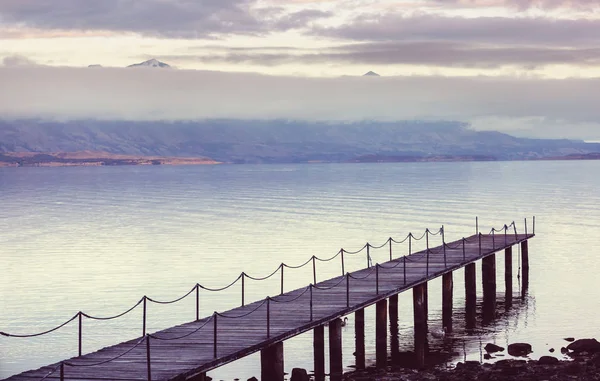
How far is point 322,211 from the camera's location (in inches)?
4545

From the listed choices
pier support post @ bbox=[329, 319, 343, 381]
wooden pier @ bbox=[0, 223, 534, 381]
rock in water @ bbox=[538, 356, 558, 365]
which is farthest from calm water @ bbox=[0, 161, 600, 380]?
rock in water @ bbox=[538, 356, 558, 365]

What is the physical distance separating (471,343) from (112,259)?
34826 millimetres

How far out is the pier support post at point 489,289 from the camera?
4778 centimetres

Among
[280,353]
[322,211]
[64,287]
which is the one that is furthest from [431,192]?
[280,353]

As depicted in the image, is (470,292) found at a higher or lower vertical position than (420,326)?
lower

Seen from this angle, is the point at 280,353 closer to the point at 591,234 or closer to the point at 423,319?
the point at 423,319

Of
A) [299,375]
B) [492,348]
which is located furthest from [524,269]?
[299,375]

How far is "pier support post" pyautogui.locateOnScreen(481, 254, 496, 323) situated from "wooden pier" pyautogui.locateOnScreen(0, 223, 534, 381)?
0.35 ft

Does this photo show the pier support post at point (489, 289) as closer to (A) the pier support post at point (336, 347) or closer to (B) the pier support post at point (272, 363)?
(A) the pier support post at point (336, 347)

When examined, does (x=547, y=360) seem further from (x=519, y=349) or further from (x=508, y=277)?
(x=508, y=277)

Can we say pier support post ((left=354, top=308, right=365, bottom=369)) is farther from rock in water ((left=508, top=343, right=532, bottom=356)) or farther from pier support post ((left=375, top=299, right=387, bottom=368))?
rock in water ((left=508, top=343, right=532, bottom=356))

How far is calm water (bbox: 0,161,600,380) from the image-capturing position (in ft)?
139

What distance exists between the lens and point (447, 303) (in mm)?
44188

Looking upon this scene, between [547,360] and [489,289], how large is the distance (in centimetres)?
1530
